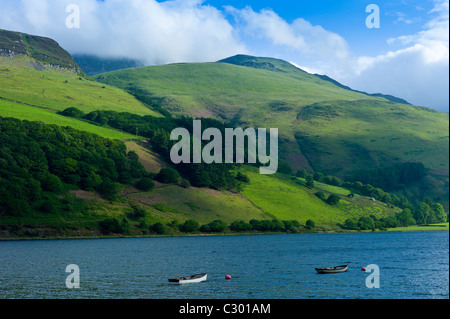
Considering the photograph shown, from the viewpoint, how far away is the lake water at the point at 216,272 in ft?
193

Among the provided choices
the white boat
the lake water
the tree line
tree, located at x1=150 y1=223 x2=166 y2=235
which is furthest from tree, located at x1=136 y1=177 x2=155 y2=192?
the white boat

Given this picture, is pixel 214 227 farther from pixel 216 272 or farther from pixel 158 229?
pixel 216 272

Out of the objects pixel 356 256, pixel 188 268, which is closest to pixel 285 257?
pixel 356 256

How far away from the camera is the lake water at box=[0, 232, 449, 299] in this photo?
193 feet

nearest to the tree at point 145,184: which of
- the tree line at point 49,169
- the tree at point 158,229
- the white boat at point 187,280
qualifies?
the tree line at point 49,169

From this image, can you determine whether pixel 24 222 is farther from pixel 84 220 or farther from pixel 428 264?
pixel 428 264

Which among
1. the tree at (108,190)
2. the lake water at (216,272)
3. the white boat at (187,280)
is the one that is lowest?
the lake water at (216,272)

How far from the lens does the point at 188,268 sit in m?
84.0

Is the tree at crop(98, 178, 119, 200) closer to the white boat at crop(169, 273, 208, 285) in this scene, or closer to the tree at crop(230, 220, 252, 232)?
the tree at crop(230, 220, 252, 232)

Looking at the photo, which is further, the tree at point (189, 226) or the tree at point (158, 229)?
the tree at point (189, 226)

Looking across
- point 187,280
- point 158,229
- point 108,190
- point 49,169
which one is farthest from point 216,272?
point 49,169

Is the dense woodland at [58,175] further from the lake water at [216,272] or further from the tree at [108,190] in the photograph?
the lake water at [216,272]

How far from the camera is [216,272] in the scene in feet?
260

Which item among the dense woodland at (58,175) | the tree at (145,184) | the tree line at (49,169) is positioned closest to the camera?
the tree line at (49,169)
